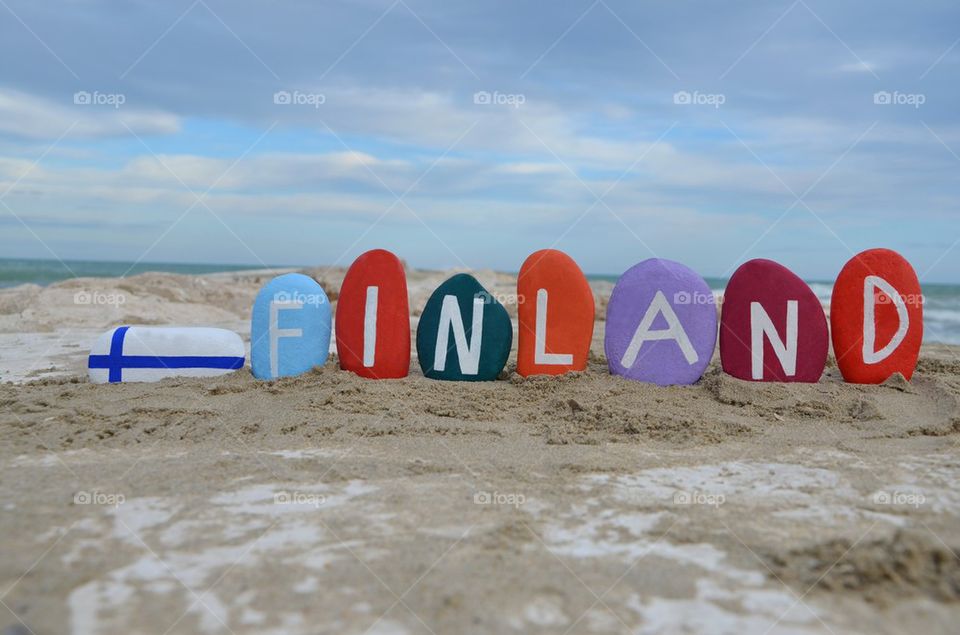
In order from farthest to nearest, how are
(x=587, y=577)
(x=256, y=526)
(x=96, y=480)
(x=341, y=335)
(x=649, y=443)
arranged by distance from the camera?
(x=341, y=335) → (x=649, y=443) → (x=96, y=480) → (x=256, y=526) → (x=587, y=577)

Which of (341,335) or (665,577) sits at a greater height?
(341,335)

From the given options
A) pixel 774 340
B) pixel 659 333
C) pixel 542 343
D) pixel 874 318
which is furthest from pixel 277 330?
pixel 874 318

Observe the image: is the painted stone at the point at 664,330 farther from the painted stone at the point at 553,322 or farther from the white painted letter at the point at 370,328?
the white painted letter at the point at 370,328

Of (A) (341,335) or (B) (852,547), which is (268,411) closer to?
(A) (341,335)

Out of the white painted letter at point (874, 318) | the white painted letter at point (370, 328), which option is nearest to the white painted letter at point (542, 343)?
the white painted letter at point (370, 328)

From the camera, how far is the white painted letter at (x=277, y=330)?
18.2 feet

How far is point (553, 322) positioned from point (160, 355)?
2.80 m

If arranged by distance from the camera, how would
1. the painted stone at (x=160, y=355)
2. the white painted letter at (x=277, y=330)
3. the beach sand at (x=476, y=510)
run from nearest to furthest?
1. the beach sand at (x=476, y=510)
2. the painted stone at (x=160, y=355)
3. the white painted letter at (x=277, y=330)

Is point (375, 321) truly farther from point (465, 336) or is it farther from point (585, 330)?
point (585, 330)

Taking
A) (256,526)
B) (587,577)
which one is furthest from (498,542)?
(256,526)

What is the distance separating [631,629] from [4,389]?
4.81 metres

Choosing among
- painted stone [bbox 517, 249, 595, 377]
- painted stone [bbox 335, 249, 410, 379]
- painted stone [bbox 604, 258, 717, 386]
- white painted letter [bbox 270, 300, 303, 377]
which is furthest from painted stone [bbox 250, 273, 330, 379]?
painted stone [bbox 604, 258, 717, 386]

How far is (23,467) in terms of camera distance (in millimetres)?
3332

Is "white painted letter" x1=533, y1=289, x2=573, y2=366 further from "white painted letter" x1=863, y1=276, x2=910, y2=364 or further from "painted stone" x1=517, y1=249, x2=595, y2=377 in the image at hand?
"white painted letter" x1=863, y1=276, x2=910, y2=364
